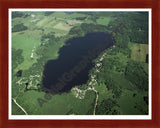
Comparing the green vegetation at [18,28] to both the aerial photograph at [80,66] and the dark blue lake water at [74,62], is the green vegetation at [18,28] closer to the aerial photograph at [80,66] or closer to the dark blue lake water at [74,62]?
the aerial photograph at [80,66]

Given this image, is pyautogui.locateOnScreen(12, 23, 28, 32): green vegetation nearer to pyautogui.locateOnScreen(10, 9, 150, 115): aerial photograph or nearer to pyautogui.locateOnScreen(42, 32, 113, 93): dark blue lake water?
pyautogui.locateOnScreen(10, 9, 150, 115): aerial photograph

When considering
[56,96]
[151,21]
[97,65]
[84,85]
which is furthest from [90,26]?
[151,21]

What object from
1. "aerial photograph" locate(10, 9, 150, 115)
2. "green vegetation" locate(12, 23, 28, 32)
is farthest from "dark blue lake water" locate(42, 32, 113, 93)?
"green vegetation" locate(12, 23, 28, 32)

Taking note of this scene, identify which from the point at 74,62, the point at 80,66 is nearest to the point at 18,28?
the point at 74,62

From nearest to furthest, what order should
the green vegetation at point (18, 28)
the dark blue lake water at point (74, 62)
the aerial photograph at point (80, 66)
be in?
the aerial photograph at point (80, 66), the dark blue lake water at point (74, 62), the green vegetation at point (18, 28)

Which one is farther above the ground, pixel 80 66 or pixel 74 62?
pixel 74 62

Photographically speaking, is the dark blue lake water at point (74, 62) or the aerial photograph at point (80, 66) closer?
the aerial photograph at point (80, 66)

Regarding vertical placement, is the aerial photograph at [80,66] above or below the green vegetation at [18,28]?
below

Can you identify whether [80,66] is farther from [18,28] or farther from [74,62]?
[18,28]

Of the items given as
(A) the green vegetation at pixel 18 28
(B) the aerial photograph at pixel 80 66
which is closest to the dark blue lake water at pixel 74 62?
(B) the aerial photograph at pixel 80 66
